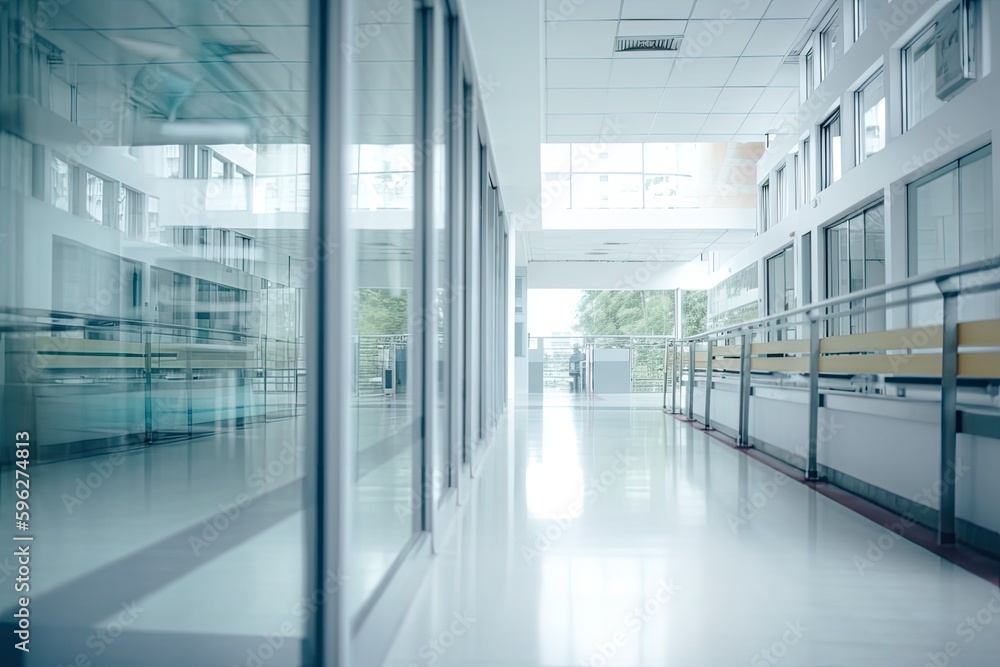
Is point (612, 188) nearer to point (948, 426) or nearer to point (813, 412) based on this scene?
point (813, 412)

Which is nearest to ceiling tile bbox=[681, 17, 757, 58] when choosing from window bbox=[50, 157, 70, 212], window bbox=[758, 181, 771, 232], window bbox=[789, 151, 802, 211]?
window bbox=[789, 151, 802, 211]

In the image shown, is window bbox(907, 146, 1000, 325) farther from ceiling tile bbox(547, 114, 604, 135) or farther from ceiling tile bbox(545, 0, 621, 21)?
ceiling tile bbox(547, 114, 604, 135)

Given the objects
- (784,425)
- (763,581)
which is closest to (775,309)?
(784,425)

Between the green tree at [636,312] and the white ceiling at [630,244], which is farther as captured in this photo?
the green tree at [636,312]

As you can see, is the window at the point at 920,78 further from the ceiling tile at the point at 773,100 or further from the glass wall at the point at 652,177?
the glass wall at the point at 652,177

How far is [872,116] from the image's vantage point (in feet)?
21.6

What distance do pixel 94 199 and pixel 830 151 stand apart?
7.51 meters

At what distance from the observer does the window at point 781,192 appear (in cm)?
941

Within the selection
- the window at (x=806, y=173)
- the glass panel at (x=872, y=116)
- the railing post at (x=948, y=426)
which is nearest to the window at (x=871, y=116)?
the glass panel at (x=872, y=116)

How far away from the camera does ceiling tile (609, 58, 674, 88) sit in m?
6.95

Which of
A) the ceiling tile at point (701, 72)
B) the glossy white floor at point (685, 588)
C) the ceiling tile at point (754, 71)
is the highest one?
the ceiling tile at point (754, 71)

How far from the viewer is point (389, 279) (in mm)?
3051

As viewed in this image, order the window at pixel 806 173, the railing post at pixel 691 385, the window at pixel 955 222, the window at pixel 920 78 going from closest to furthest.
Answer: the window at pixel 955 222 → the window at pixel 920 78 → the window at pixel 806 173 → the railing post at pixel 691 385

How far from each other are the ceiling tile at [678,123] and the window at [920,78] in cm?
296
